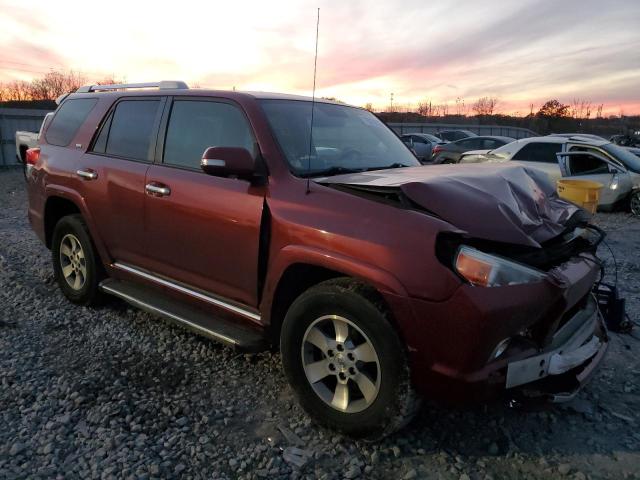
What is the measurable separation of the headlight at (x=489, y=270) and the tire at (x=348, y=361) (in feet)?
1.46

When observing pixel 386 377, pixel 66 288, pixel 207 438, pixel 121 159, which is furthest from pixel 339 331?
pixel 66 288

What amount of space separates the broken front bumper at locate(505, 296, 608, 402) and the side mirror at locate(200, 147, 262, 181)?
1.76m

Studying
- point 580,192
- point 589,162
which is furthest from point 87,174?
point 589,162

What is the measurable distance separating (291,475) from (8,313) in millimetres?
3356

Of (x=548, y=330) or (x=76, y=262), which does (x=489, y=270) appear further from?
(x=76, y=262)

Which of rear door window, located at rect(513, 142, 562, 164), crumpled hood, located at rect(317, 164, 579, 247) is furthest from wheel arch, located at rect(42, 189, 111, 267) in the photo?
rear door window, located at rect(513, 142, 562, 164)

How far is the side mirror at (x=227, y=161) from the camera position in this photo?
117 inches

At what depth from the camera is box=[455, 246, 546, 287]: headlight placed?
2354 mm

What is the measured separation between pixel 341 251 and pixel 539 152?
9.73 metres

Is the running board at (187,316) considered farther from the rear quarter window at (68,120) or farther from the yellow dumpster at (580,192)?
the yellow dumpster at (580,192)

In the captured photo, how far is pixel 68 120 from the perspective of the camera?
190 inches

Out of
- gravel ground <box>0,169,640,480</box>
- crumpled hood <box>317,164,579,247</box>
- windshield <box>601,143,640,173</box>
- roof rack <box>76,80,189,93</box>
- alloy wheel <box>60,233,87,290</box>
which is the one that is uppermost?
roof rack <box>76,80,189,93</box>

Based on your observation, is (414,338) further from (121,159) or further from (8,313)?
(8,313)

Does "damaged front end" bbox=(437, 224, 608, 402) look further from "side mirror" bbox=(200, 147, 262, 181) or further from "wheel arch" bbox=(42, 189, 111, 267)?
"wheel arch" bbox=(42, 189, 111, 267)
